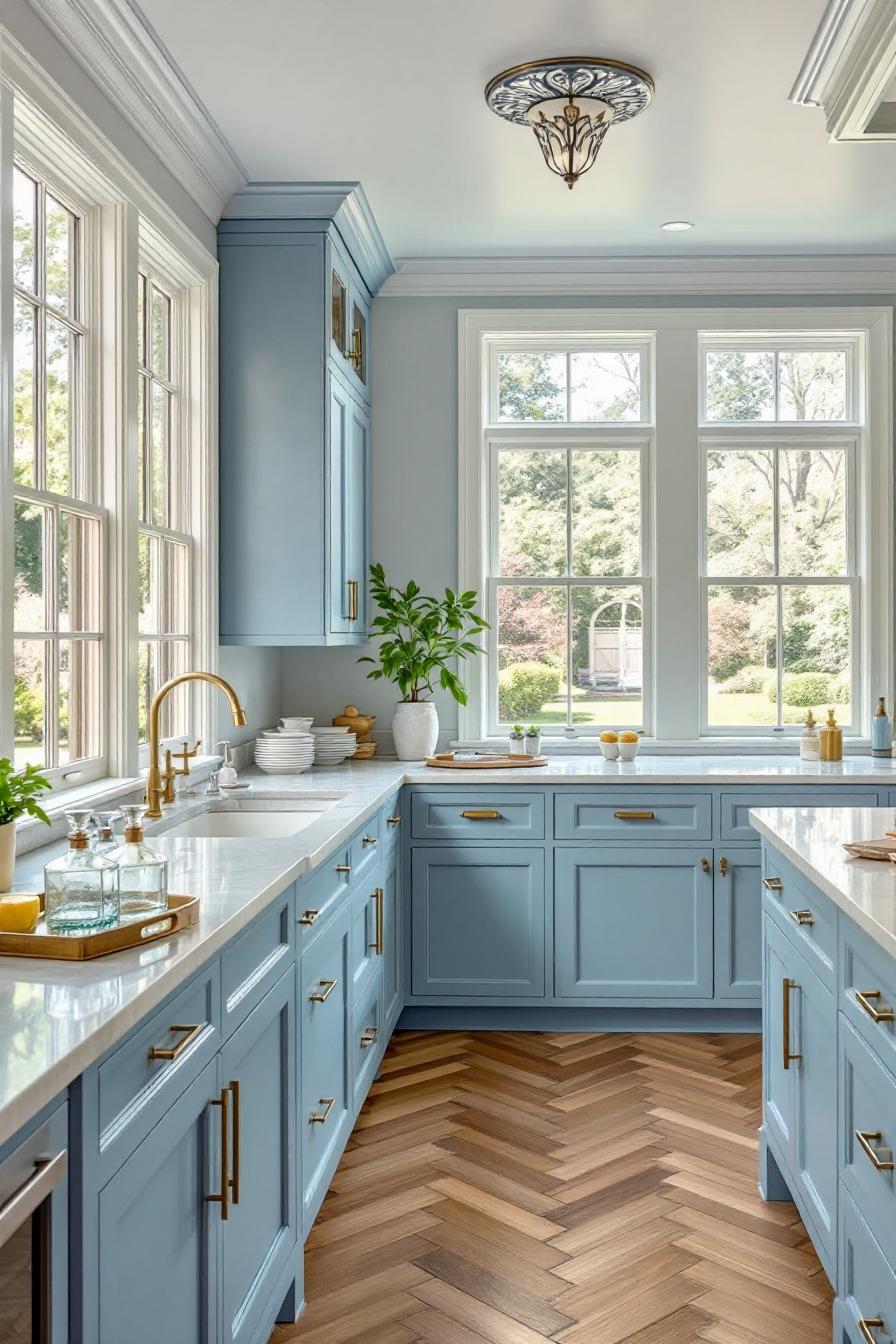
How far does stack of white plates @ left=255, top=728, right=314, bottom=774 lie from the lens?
4199 millimetres

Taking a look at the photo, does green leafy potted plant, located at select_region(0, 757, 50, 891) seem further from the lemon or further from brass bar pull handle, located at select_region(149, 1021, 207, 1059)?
brass bar pull handle, located at select_region(149, 1021, 207, 1059)

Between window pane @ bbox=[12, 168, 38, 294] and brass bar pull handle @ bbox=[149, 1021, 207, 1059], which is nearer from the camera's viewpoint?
brass bar pull handle @ bbox=[149, 1021, 207, 1059]

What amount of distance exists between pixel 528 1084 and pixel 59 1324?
8.80ft

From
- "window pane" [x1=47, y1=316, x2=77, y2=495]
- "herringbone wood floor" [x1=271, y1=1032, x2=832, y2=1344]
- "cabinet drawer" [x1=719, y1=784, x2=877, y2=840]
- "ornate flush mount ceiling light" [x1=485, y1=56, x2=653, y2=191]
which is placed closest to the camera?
"herringbone wood floor" [x1=271, y1=1032, x2=832, y2=1344]

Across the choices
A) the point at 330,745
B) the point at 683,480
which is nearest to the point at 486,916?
the point at 330,745

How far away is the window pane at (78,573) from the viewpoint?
114 inches

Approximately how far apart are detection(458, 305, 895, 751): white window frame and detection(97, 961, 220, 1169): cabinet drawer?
315 cm

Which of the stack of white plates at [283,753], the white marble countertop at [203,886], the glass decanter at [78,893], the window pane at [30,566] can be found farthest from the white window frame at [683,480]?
the glass decanter at [78,893]

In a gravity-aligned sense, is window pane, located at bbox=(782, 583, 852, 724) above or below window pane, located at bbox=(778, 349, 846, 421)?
below

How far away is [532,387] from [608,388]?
31 centimetres

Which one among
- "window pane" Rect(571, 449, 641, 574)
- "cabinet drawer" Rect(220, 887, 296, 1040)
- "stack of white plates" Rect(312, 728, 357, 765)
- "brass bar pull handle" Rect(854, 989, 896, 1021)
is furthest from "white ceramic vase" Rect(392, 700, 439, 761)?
"brass bar pull handle" Rect(854, 989, 896, 1021)

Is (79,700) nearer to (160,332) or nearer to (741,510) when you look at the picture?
(160,332)

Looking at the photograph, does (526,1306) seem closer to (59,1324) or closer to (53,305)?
(59,1324)

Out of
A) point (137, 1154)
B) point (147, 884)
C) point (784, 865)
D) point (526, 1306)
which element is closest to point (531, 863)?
point (784, 865)
